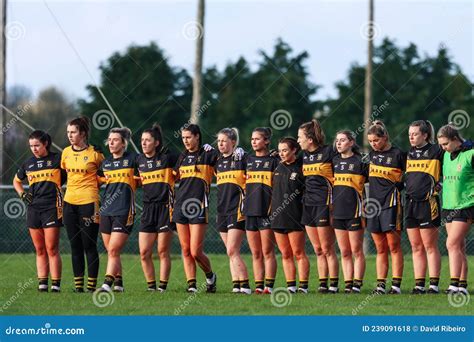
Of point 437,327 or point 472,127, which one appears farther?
point 472,127

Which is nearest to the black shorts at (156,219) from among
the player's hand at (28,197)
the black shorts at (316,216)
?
the player's hand at (28,197)

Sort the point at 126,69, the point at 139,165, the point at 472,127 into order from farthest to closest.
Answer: the point at 126,69
the point at 472,127
the point at 139,165

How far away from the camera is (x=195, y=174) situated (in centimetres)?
1204

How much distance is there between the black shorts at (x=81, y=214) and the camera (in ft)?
39.7

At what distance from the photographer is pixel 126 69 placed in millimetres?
47656

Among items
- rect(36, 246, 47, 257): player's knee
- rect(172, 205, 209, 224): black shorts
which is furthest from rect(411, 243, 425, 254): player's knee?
rect(36, 246, 47, 257): player's knee

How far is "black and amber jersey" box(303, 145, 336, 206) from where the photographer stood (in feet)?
39.3

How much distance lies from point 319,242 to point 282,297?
106 cm

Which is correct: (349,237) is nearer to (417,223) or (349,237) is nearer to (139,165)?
(417,223)

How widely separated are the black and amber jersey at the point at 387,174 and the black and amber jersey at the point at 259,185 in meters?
1.09

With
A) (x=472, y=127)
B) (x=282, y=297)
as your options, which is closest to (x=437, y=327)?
(x=282, y=297)

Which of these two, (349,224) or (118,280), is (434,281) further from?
(118,280)

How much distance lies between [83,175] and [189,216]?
126 cm

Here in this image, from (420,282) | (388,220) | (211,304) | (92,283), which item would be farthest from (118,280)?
(420,282)
